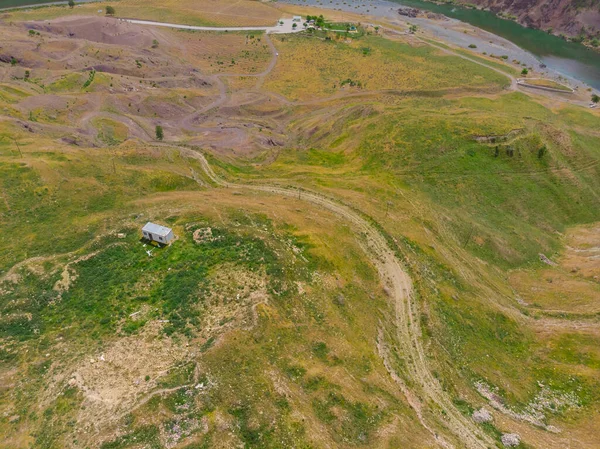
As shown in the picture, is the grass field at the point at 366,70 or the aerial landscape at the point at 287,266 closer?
the aerial landscape at the point at 287,266

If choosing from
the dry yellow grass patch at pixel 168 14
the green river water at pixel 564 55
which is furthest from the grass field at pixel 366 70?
the green river water at pixel 564 55

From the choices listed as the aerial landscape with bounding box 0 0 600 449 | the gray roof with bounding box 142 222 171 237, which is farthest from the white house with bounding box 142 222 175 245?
the aerial landscape with bounding box 0 0 600 449

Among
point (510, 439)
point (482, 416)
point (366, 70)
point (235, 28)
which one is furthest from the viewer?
point (235, 28)

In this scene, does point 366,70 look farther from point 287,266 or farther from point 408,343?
point 408,343

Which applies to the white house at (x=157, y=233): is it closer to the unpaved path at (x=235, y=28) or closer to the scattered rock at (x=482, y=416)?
the scattered rock at (x=482, y=416)

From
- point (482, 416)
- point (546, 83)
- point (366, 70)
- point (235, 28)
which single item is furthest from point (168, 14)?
point (482, 416)

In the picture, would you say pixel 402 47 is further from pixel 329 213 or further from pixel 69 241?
pixel 69 241

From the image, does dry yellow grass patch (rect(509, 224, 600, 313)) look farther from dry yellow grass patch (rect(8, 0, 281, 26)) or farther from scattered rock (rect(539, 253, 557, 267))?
dry yellow grass patch (rect(8, 0, 281, 26))
